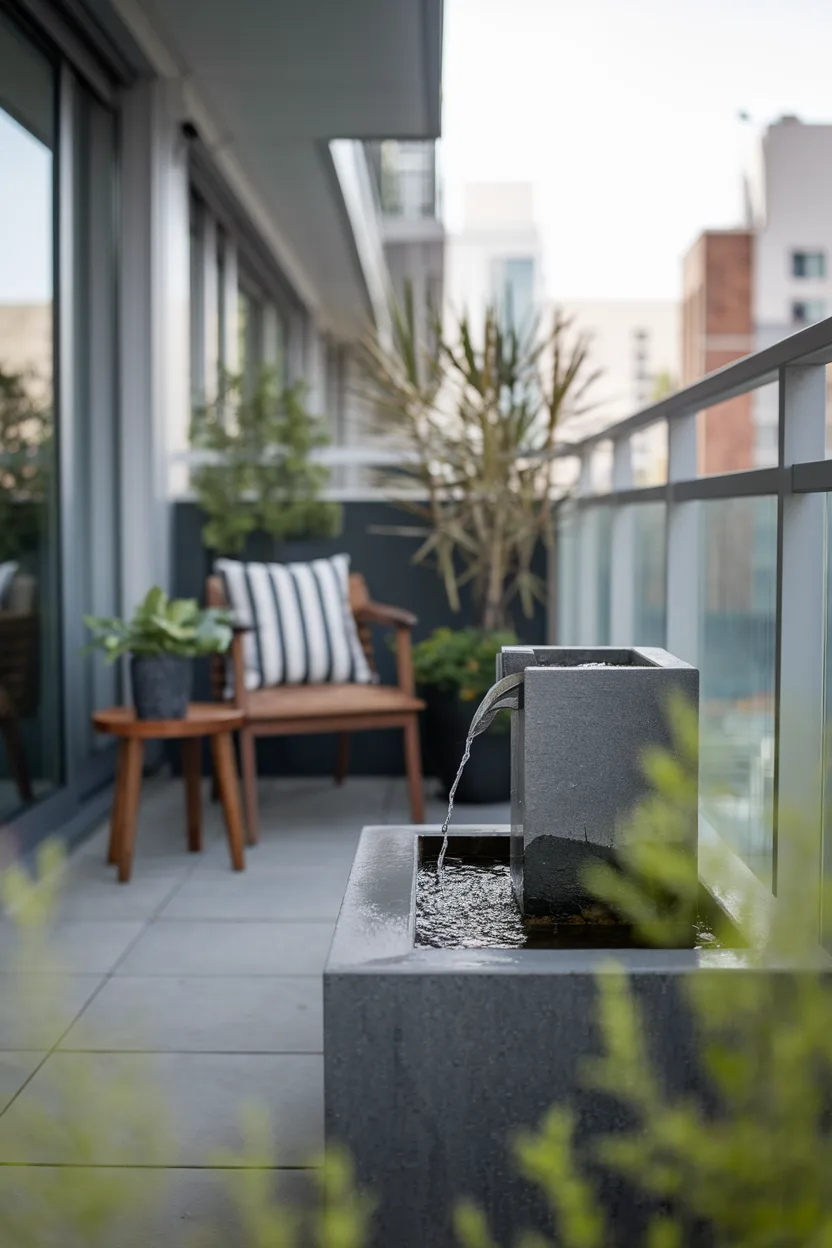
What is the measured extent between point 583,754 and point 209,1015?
118 cm

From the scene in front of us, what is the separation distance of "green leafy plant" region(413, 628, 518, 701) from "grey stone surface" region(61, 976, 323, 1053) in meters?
1.75

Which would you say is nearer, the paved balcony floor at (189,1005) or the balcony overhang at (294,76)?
the paved balcony floor at (189,1005)

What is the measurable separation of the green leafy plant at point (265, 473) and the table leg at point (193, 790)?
3.97 feet

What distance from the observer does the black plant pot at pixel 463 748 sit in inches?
169

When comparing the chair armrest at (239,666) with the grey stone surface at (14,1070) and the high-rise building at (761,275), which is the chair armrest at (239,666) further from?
the high-rise building at (761,275)

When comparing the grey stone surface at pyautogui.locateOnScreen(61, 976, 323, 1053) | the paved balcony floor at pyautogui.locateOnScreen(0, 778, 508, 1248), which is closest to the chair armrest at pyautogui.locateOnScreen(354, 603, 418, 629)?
the paved balcony floor at pyautogui.locateOnScreen(0, 778, 508, 1248)

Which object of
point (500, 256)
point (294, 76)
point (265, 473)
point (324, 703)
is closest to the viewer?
point (324, 703)

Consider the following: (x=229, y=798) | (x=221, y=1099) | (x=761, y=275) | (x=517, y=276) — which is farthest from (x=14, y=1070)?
(x=761, y=275)

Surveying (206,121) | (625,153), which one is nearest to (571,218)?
(625,153)

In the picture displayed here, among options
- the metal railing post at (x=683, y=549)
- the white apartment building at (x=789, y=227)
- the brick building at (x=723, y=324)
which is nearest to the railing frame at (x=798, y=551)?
the metal railing post at (x=683, y=549)

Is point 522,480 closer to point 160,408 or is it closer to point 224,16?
point 160,408

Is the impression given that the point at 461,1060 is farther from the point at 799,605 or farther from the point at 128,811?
the point at 128,811

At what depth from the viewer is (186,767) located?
3.82 metres

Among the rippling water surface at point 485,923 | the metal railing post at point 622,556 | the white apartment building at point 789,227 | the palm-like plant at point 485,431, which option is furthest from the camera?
the white apartment building at point 789,227
